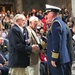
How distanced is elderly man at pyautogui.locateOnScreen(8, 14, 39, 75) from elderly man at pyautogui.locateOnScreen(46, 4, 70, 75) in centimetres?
55

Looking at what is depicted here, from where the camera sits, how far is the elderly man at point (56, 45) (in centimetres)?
641

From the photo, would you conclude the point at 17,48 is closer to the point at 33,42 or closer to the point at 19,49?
the point at 19,49

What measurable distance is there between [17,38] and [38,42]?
52 cm

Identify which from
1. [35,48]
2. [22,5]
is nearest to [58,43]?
[35,48]

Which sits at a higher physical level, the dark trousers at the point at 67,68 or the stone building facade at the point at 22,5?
the stone building facade at the point at 22,5

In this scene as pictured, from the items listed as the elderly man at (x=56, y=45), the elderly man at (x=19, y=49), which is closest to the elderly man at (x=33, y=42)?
the elderly man at (x=19, y=49)

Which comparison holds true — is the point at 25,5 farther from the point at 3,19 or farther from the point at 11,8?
the point at 3,19

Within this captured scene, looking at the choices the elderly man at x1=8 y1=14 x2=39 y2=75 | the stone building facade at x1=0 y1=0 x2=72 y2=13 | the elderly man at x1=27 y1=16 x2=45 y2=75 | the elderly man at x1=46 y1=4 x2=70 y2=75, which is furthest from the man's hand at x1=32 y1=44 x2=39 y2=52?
the stone building facade at x1=0 y1=0 x2=72 y2=13

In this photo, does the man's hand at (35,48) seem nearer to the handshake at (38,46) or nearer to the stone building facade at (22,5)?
the handshake at (38,46)

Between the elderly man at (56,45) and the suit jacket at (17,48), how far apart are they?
1.80 ft

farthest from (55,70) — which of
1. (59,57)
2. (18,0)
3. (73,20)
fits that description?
(18,0)

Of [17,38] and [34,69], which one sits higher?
[17,38]

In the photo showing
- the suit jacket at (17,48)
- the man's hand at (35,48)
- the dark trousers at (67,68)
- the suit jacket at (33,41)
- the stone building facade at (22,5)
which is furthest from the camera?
the stone building facade at (22,5)

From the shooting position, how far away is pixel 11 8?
3297 cm
